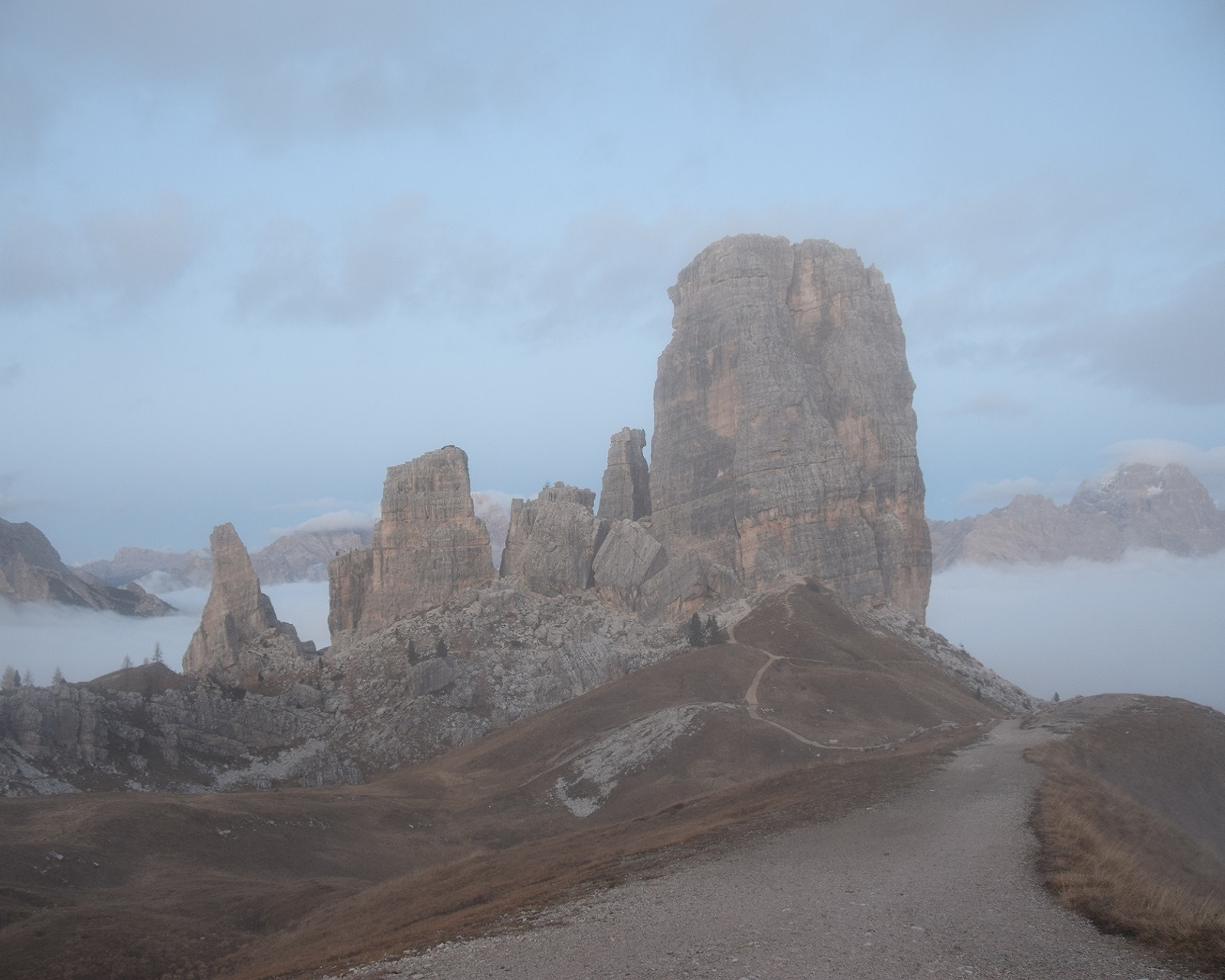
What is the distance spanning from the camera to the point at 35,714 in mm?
60469

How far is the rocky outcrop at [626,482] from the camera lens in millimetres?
109750

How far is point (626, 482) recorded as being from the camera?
110500 millimetres

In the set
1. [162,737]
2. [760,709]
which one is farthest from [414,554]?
[760,709]


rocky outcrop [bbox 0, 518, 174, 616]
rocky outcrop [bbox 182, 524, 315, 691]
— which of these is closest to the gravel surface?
rocky outcrop [bbox 182, 524, 315, 691]

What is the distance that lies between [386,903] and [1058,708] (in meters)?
41.8

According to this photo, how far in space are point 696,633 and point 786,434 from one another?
86.4 ft

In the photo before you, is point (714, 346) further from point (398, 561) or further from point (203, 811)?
point (203, 811)

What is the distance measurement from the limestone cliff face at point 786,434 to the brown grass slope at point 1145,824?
44.8 m

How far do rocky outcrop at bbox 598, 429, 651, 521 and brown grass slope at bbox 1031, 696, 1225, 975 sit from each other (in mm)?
64314

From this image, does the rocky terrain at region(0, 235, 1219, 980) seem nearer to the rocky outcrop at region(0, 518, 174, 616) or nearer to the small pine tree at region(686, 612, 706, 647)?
the small pine tree at region(686, 612, 706, 647)

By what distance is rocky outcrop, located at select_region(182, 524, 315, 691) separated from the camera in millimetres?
85363

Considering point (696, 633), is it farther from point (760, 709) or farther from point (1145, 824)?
point (1145, 824)

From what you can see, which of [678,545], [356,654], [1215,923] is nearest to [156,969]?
[1215,923]

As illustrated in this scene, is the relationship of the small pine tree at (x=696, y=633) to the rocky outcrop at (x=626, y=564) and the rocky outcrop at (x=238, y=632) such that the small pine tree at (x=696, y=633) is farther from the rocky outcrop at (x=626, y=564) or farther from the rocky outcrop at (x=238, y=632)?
the rocky outcrop at (x=238, y=632)
